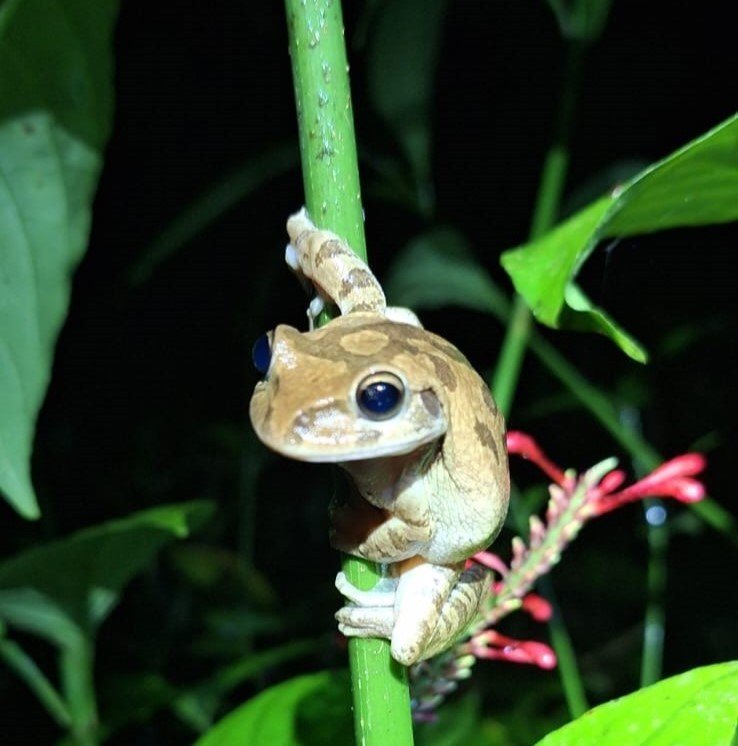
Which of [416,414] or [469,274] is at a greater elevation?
[469,274]

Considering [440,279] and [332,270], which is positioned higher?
[440,279]

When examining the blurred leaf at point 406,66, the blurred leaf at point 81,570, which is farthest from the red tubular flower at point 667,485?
the blurred leaf at point 406,66

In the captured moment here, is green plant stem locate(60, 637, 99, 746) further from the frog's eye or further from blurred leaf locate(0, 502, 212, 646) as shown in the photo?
the frog's eye

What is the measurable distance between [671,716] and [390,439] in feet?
0.88

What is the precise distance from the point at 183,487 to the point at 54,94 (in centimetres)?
191

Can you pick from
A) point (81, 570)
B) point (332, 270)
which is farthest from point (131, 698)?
point (332, 270)

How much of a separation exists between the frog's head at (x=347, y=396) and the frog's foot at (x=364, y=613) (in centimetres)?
A: 10

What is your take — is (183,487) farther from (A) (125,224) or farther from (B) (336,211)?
(B) (336,211)

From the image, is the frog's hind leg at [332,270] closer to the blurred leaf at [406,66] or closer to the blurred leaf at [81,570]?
the blurred leaf at [81,570]

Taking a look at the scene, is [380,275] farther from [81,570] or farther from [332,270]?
[332,270]

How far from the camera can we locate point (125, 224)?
2574 millimetres

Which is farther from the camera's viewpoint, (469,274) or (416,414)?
(469,274)

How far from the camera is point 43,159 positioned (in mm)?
1051

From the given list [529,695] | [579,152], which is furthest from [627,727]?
[579,152]
